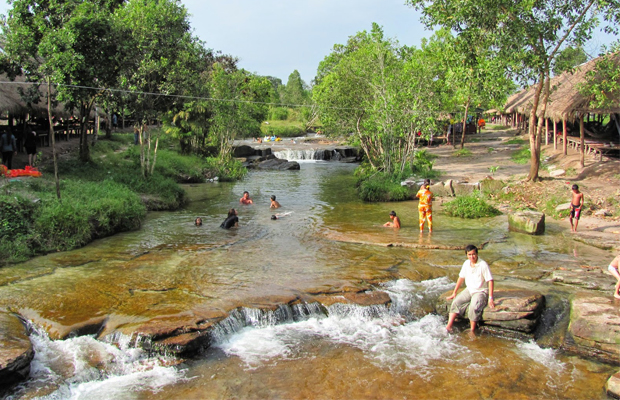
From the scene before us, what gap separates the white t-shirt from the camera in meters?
8.70

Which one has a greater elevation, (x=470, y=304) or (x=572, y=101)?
(x=572, y=101)

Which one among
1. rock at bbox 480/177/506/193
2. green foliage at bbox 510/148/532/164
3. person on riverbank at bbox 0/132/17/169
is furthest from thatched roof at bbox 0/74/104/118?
green foliage at bbox 510/148/532/164

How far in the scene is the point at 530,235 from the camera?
14188 mm

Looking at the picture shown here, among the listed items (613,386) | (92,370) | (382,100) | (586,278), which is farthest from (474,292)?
(382,100)

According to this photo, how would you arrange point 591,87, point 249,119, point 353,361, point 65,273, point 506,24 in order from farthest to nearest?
point 249,119, point 591,87, point 506,24, point 65,273, point 353,361

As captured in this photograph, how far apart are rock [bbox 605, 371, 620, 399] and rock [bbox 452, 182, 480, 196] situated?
13.6 meters

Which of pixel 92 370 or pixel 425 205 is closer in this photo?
pixel 92 370

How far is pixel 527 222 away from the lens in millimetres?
14312

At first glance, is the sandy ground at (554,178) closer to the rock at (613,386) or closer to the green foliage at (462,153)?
the green foliage at (462,153)

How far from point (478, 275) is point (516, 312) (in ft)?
3.05

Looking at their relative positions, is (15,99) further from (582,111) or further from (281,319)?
(582,111)

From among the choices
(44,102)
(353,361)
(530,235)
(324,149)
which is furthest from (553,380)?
(324,149)

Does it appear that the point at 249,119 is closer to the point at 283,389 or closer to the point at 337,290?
the point at 337,290

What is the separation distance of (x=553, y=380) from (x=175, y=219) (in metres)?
13.4
